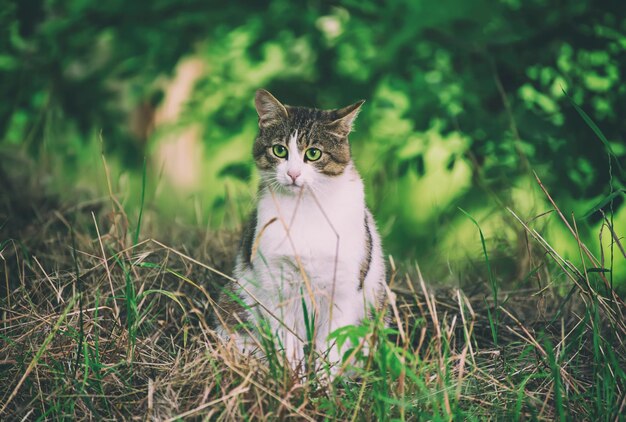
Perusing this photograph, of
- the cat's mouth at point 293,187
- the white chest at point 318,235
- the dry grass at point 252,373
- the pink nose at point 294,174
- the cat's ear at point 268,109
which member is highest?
the cat's ear at point 268,109

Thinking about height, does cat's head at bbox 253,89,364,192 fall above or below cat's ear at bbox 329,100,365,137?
below

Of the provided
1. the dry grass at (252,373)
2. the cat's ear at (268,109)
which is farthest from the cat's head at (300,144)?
the dry grass at (252,373)

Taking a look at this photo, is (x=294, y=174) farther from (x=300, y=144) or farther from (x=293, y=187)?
(x=300, y=144)

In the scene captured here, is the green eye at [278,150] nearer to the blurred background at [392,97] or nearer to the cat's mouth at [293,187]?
the cat's mouth at [293,187]

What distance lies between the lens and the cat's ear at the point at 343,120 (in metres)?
2.31

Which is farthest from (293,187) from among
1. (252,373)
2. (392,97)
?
(392,97)

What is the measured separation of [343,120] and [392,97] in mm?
1726

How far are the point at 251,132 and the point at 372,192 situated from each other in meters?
1.16

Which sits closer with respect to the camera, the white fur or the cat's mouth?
the white fur

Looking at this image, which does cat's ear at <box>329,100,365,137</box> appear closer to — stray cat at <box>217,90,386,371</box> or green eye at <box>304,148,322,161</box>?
stray cat at <box>217,90,386,371</box>

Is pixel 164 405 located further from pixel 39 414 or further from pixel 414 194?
pixel 414 194

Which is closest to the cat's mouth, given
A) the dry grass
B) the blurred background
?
the dry grass

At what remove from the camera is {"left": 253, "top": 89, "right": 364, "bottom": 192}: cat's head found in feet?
7.52

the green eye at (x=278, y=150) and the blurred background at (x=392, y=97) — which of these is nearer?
the green eye at (x=278, y=150)
